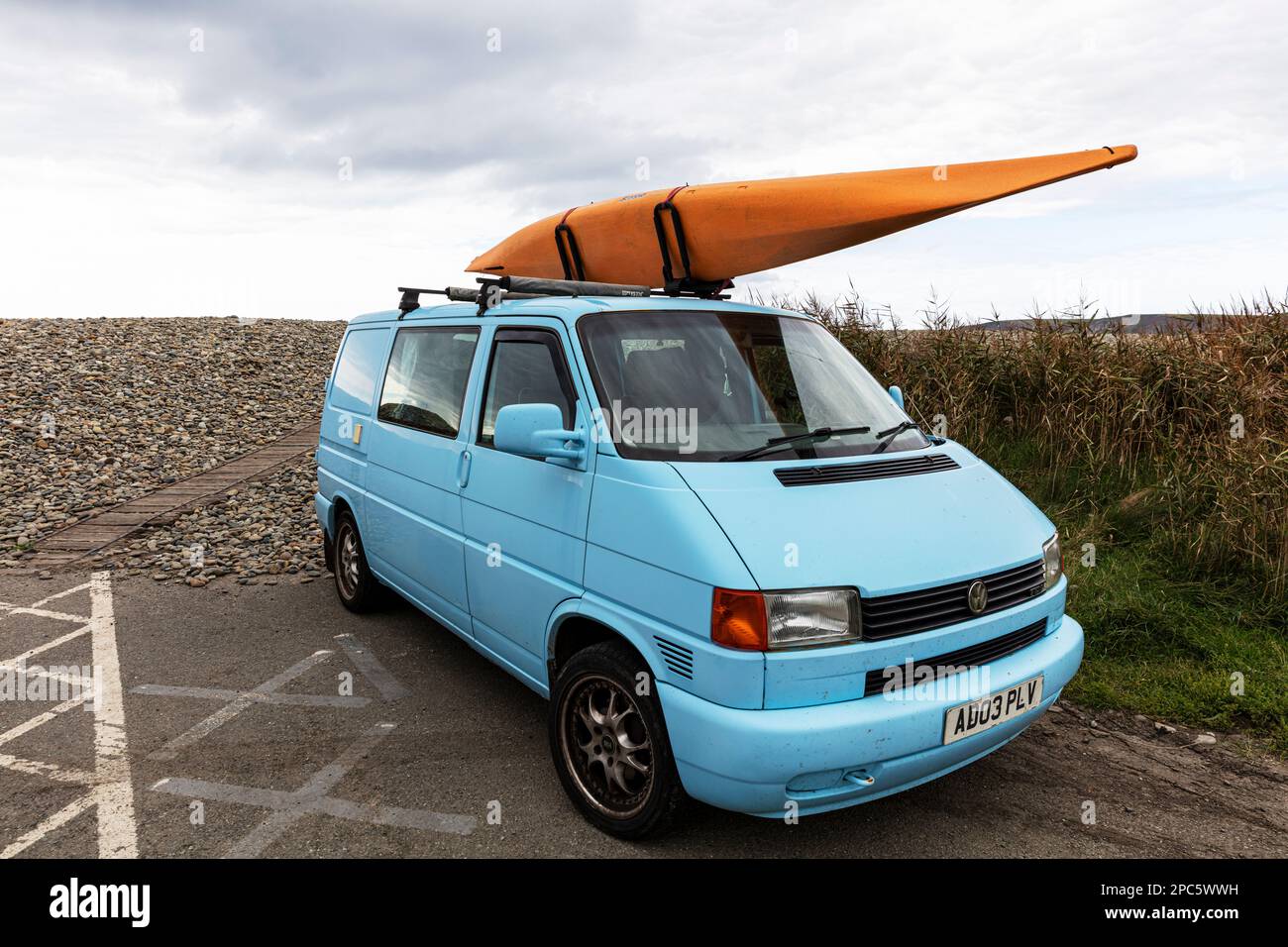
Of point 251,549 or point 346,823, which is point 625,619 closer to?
point 346,823

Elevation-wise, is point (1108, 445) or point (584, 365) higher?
point (584, 365)

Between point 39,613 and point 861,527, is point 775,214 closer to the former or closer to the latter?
point 861,527

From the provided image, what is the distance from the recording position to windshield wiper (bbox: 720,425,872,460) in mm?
3302

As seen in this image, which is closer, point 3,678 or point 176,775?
point 176,775

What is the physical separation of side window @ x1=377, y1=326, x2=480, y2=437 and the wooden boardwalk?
4638 mm

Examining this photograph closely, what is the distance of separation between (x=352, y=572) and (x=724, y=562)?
4170 millimetres

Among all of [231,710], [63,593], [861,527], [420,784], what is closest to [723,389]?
[861,527]

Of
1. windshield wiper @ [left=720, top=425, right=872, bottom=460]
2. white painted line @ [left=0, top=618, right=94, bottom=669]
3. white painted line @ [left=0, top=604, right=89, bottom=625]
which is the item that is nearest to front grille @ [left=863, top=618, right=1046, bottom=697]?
windshield wiper @ [left=720, top=425, right=872, bottom=460]

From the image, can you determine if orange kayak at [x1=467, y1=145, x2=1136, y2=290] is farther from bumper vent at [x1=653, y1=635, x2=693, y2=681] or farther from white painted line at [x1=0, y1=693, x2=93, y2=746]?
white painted line at [x1=0, y1=693, x2=93, y2=746]

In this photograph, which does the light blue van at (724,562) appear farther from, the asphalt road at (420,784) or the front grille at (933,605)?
the asphalt road at (420,784)

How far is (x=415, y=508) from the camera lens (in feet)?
15.8

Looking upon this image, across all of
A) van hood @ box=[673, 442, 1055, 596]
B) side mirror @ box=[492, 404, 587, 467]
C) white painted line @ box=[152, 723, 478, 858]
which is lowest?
white painted line @ box=[152, 723, 478, 858]
